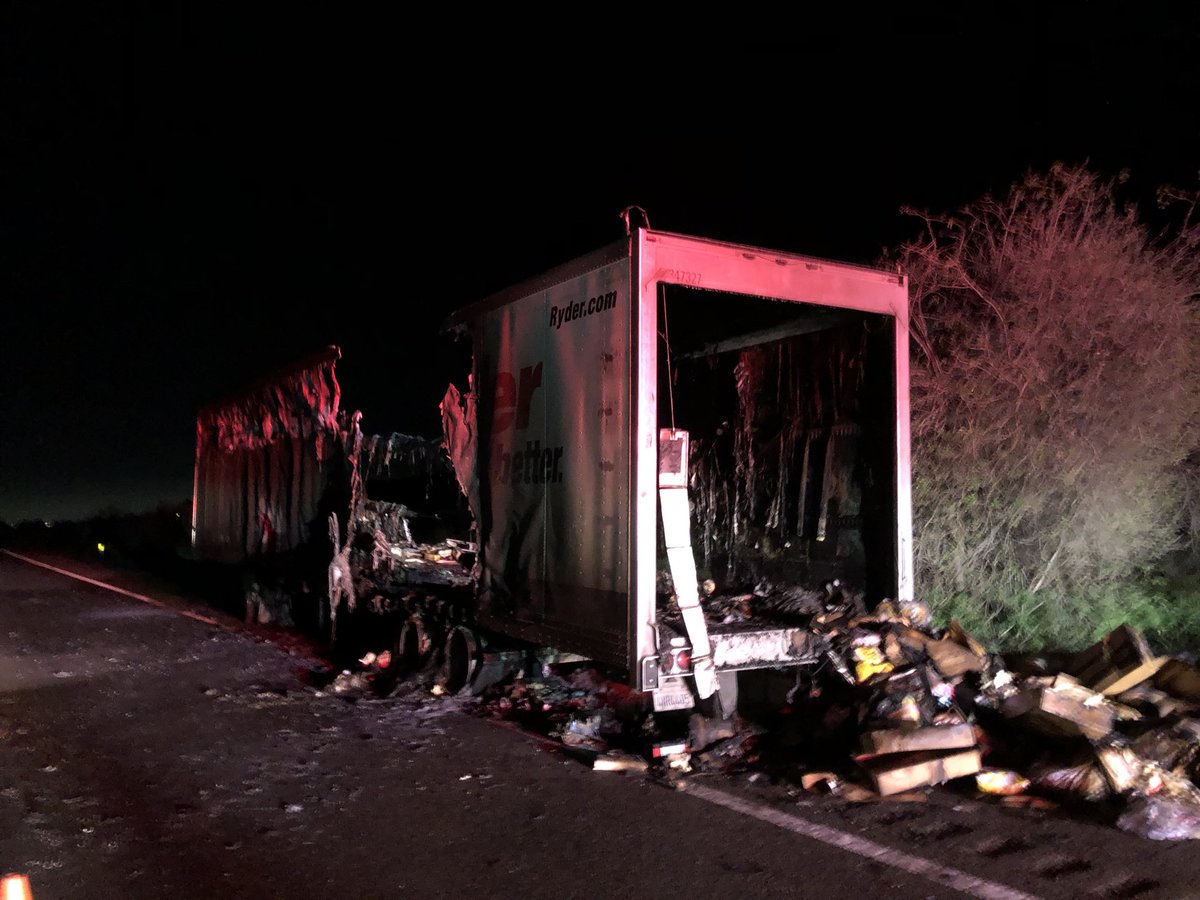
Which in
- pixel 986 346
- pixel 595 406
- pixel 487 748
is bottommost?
pixel 487 748

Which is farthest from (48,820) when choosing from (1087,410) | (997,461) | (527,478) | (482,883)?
(1087,410)

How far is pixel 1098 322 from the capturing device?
8836 millimetres

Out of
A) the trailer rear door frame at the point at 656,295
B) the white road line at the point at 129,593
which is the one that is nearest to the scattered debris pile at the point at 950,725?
the trailer rear door frame at the point at 656,295

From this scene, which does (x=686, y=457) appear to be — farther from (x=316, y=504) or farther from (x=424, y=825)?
(x=316, y=504)

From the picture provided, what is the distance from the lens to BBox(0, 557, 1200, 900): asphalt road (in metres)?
4.17

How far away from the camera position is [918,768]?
5.21 meters

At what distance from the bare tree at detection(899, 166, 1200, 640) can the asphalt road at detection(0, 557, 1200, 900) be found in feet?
13.9

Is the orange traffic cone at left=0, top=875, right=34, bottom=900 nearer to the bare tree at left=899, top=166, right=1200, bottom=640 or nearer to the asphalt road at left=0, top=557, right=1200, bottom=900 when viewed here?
the asphalt road at left=0, top=557, right=1200, bottom=900

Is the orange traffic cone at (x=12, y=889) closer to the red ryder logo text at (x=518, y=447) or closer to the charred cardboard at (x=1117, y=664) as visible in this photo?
the red ryder logo text at (x=518, y=447)

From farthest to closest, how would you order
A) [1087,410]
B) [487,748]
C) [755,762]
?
[1087,410] < [487,748] < [755,762]

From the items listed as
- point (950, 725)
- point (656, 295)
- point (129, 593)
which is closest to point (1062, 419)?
point (950, 725)

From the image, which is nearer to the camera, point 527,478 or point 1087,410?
point 527,478

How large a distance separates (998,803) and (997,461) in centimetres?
437

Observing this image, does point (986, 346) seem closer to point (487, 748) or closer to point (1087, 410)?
point (1087, 410)
